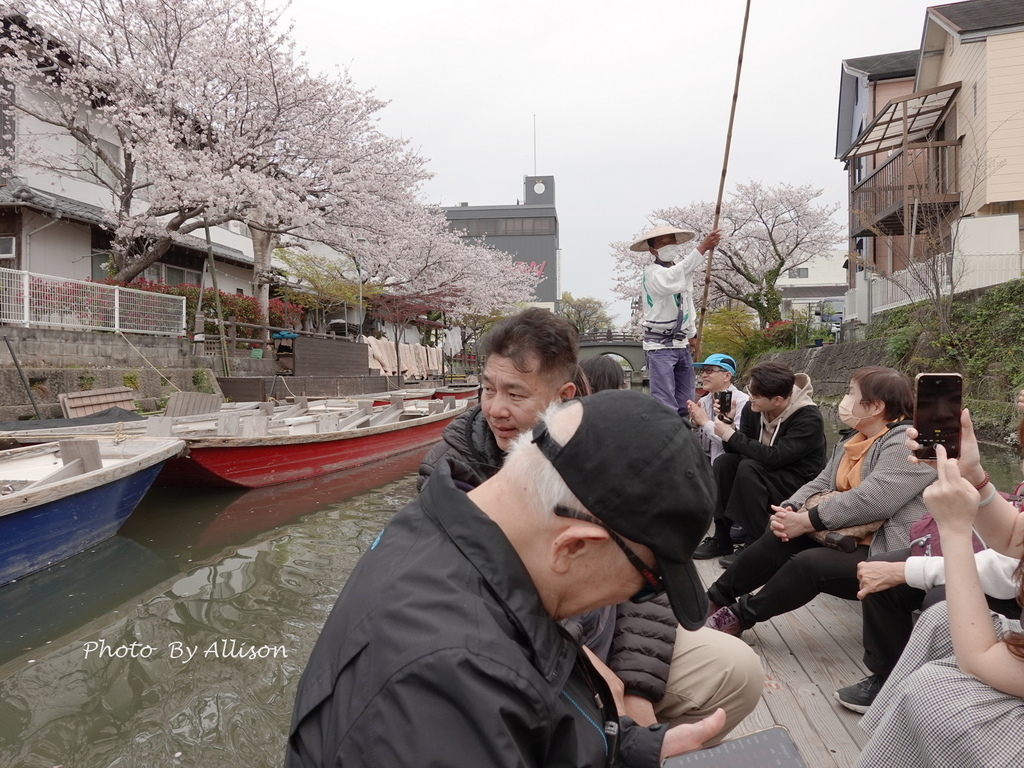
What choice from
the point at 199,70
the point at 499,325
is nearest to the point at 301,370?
the point at 199,70

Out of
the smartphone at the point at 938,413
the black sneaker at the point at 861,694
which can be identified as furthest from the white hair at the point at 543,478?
the black sneaker at the point at 861,694

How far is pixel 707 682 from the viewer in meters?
1.91

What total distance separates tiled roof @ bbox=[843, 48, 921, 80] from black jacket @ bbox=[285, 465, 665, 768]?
26896 millimetres

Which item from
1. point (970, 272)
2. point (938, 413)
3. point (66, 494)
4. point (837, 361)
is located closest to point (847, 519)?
point (938, 413)

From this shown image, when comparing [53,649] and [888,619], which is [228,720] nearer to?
[53,649]

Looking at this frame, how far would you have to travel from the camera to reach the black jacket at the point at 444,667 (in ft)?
2.72

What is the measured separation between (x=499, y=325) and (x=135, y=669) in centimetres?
327

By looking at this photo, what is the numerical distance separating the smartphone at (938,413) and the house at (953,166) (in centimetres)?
1335

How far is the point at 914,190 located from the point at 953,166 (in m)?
2.39

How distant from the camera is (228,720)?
3502 millimetres

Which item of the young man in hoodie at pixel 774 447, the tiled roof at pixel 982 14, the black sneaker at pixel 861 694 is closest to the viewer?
the black sneaker at pixel 861 694

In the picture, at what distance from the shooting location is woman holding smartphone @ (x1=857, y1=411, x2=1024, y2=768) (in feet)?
4.77

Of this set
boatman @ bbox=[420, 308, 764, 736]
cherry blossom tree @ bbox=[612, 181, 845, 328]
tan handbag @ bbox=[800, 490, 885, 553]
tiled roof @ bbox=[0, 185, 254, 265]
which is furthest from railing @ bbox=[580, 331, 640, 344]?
boatman @ bbox=[420, 308, 764, 736]

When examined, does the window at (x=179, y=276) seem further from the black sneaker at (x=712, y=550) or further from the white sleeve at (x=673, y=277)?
the black sneaker at (x=712, y=550)
